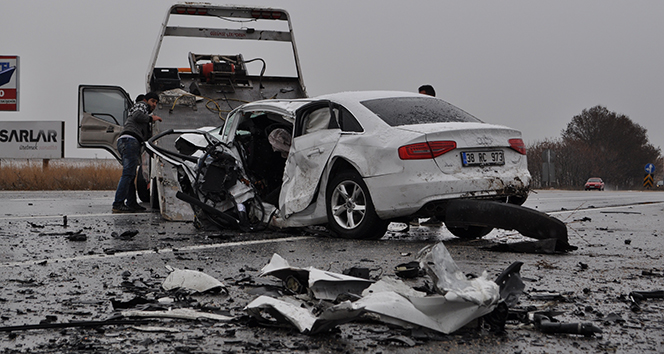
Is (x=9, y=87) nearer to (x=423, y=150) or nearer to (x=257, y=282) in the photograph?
(x=423, y=150)

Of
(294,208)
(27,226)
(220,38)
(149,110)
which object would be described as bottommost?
(27,226)

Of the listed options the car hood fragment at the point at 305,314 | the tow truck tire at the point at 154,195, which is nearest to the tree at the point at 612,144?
the tow truck tire at the point at 154,195

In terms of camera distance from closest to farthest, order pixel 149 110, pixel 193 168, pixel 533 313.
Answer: pixel 533 313 < pixel 193 168 < pixel 149 110

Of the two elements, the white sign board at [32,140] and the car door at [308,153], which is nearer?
the car door at [308,153]

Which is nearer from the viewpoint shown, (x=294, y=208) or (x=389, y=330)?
(x=389, y=330)

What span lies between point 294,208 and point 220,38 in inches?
266

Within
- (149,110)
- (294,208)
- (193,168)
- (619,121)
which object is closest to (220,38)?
(149,110)

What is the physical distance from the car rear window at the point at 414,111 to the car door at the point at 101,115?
7.00 meters

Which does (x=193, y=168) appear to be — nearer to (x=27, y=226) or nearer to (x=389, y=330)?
(x=27, y=226)

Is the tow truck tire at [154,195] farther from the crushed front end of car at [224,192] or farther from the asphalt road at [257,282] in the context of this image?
the crushed front end of car at [224,192]

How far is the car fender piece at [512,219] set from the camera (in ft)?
20.4

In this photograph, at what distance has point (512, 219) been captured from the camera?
6.30 metres

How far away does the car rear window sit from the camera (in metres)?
7.18

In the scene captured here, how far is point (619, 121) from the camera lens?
84.5 metres
